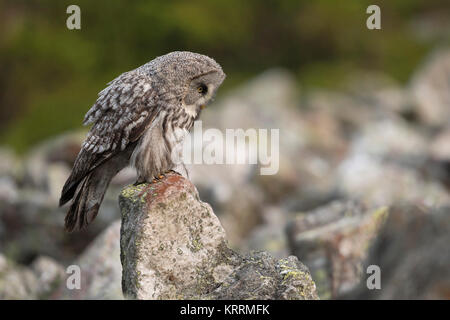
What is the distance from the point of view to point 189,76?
5.58m

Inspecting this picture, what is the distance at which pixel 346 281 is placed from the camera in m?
6.96

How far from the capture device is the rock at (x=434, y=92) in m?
22.6

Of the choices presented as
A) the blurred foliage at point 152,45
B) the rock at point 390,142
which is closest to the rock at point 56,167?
the rock at point 390,142

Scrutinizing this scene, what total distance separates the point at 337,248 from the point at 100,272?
248 centimetres

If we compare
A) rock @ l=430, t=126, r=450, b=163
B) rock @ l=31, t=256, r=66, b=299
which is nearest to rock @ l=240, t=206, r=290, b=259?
rock @ l=31, t=256, r=66, b=299

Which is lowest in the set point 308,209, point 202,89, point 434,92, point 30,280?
point 30,280

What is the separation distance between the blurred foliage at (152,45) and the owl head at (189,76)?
61.6ft

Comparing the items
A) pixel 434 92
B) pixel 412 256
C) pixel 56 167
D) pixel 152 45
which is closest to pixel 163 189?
pixel 412 256

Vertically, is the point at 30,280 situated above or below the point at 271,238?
below

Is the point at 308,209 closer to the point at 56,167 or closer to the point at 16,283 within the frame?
the point at 56,167
